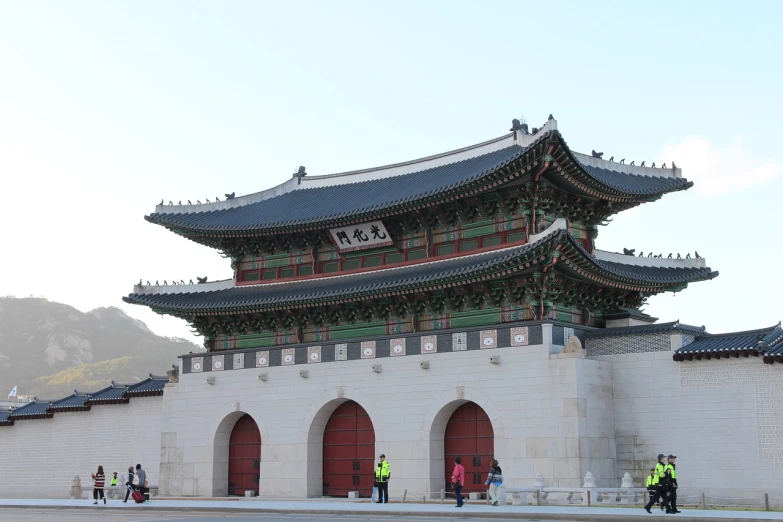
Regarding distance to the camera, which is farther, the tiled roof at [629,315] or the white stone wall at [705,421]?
the tiled roof at [629,315]

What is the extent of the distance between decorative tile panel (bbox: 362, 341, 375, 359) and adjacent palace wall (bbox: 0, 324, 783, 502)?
0.25m

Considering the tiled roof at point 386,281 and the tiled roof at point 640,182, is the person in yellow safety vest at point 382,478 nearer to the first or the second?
the tiled roof at point 386,281

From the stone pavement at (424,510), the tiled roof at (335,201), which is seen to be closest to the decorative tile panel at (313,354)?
Answer: the tiled roof at (335,201)

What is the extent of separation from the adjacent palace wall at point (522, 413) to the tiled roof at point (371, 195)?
207 inches

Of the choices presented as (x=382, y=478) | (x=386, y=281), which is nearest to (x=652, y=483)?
(x=382, y=478)

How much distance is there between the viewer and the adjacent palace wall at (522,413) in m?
27.3

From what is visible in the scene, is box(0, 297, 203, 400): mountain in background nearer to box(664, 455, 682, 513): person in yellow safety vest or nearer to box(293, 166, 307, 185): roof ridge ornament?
box(293, 166, 307, 185): roof ridge ornament

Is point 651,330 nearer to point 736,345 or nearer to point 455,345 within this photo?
point 736,345

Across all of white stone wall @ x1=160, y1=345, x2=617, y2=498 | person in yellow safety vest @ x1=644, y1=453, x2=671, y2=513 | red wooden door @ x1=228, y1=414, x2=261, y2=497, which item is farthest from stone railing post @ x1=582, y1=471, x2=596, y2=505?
red wooden door @ x1=228, y1=414, x2=261, y2=497

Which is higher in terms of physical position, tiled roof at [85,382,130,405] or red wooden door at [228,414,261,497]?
tiled roof at [85,382,130,405]

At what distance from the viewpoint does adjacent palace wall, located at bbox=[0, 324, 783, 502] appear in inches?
1073

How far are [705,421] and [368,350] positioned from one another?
11697mm

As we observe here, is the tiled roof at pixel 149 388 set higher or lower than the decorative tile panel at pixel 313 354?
lower

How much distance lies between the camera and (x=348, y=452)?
34.1m
